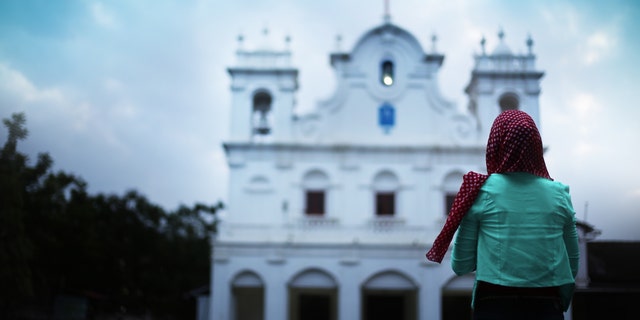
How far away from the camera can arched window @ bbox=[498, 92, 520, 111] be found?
2093cm

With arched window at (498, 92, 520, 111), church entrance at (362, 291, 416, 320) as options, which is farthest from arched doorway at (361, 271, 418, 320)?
arched window at (498, 92, 520, 111)

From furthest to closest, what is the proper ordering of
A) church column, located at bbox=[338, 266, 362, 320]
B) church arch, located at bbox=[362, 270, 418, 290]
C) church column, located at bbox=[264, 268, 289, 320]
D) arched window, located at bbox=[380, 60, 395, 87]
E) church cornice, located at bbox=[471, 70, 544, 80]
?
arched window, located at bbox=[380, 60, 395, 87]
church cornice, located at bbox=[471, 70, 544, 80]
church arch, located at bbox=[362, 270, 418, 290]
church column, located at bbox=[264, 268, 289, 320]
church column, located at bbox=[338, 266, 362, 320]

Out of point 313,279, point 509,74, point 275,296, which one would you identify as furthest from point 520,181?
point 509,74

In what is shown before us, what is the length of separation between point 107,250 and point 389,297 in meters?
13.3

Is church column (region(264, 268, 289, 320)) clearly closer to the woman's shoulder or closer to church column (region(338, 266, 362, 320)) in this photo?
church column (region(338, 266, 362, 320))

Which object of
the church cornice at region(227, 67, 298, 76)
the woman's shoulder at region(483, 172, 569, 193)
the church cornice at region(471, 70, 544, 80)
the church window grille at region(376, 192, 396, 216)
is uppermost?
the church cornice at region(227, 67, 298, 76)

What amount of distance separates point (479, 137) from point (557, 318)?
730 inches

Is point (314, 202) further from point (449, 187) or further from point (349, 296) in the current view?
point (449, 187)

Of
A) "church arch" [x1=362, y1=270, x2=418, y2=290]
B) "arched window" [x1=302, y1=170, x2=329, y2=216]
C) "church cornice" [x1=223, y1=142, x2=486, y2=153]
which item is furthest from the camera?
"arched window" [x1=302, y1=170, x2=329, y2=216]

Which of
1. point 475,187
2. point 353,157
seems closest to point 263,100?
point 353,157

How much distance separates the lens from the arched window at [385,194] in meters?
20.6

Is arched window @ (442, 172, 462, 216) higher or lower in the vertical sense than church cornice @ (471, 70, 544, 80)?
lower

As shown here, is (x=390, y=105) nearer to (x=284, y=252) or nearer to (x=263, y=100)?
(x=263, y=100)

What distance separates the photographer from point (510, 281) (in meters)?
2.71
